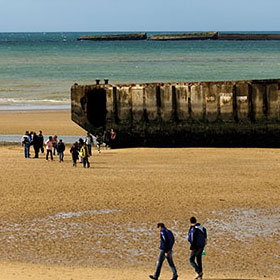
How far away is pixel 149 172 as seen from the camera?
2716 centimetres

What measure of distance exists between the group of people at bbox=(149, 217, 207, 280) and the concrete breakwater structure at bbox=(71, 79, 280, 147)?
18765 mm

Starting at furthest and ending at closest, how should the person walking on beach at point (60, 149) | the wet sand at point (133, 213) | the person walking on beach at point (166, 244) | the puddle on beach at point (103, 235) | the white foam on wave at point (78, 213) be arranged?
the person walking on beach at point (60, 149)
the white foam on wave at point (78, 213)
the puddle on beach at point (103, 235)
the wet sand at point (133, 213)
the person walking on beach at point (166, 244)

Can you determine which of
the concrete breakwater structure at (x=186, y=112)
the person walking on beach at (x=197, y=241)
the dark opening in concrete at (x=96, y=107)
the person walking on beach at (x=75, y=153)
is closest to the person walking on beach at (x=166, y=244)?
the person walking on beach at (x=197, y=241)

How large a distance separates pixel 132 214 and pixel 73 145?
8.85 metres

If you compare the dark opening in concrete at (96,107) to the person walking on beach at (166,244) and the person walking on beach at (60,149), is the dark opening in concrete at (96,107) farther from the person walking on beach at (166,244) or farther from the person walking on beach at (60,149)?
the person walking on beach at (166,244)

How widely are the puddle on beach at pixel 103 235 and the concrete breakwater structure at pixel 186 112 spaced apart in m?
12.7

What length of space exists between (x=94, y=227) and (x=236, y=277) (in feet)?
17.1

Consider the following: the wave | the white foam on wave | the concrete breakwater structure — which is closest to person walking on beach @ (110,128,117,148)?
the concrete breakwater structure

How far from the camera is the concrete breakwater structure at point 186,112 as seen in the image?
33844 mm

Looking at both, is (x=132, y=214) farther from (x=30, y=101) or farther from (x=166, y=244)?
(x=30, y=101)

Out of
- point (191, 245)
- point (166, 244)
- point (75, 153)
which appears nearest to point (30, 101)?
point (75, 153)

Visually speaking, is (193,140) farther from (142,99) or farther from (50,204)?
(50,204)

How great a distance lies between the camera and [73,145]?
Result: 29.4 meters

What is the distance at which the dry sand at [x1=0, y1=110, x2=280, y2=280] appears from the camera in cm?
1700
